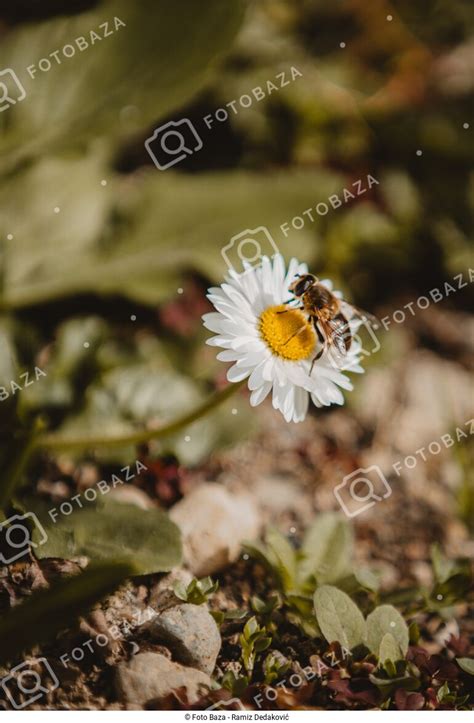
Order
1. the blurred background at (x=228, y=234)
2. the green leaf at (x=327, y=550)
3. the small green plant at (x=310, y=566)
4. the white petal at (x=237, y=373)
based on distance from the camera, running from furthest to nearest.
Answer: the blurred background at (x=228, y=234)
the green leaf at (x=327, y=550)
the small green plant at (x=310, y=566)
the white petal at (x=237, y=373)

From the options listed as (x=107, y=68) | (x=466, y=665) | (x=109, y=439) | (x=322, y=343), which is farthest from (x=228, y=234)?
(x=466, y=665)

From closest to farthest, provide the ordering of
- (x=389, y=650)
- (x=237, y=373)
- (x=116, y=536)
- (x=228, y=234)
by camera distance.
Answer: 1. (x=237, y=373)
2. (x=389, y=650)
3. (x=116, y=536)
4. (x=228, y=234)

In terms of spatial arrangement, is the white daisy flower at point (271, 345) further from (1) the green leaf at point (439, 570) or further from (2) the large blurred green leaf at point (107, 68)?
(2) the large blurred green leaf at point (107, 68)

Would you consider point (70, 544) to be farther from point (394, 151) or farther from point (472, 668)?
point (394, 151)

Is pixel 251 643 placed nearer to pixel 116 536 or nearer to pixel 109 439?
pixel 116 536

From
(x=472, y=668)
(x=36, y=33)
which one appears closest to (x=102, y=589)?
(x=472, y=668)

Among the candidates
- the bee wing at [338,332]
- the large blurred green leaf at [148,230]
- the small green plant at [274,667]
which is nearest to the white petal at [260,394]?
the bee wing at [338,332]
